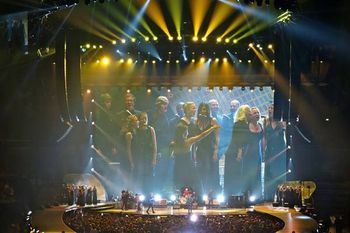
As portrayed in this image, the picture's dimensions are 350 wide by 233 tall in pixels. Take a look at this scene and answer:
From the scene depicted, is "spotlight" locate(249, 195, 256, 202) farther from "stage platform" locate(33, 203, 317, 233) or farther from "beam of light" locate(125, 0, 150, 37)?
"beam of light" locate(125, 0, 150, 37)

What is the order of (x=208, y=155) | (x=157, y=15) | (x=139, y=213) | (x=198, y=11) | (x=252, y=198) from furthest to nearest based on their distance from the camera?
(x=208, y=155)
(x=252, y=198)
(x=157, y=15)
(x=198, y=11)
(x=139, y=213)

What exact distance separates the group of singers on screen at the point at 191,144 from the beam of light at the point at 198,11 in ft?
10.6

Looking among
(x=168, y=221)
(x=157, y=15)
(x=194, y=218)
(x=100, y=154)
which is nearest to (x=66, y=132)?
(x=100, y=154)

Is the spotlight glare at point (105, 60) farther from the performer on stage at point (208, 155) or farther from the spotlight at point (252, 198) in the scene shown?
the spotlight at point (252, 198)

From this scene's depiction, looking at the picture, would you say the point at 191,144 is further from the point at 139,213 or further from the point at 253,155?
the point at 139,213

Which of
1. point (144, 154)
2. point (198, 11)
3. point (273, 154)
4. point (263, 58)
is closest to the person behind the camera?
point (198, 11)

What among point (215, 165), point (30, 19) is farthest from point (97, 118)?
point (30, 19)

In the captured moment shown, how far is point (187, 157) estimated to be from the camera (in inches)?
699

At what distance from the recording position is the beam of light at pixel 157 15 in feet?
48.4

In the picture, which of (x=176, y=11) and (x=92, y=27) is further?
(x=92, y=27)

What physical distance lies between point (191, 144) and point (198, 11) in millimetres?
4666

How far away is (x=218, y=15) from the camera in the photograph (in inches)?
589

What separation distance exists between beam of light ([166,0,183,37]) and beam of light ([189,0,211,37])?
314 millimetres

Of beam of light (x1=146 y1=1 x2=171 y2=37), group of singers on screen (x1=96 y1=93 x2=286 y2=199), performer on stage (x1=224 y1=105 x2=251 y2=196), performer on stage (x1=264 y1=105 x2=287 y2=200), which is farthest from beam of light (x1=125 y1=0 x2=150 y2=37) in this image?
performer on stage (x1=264 y1=105 x2=287 y2=200)
